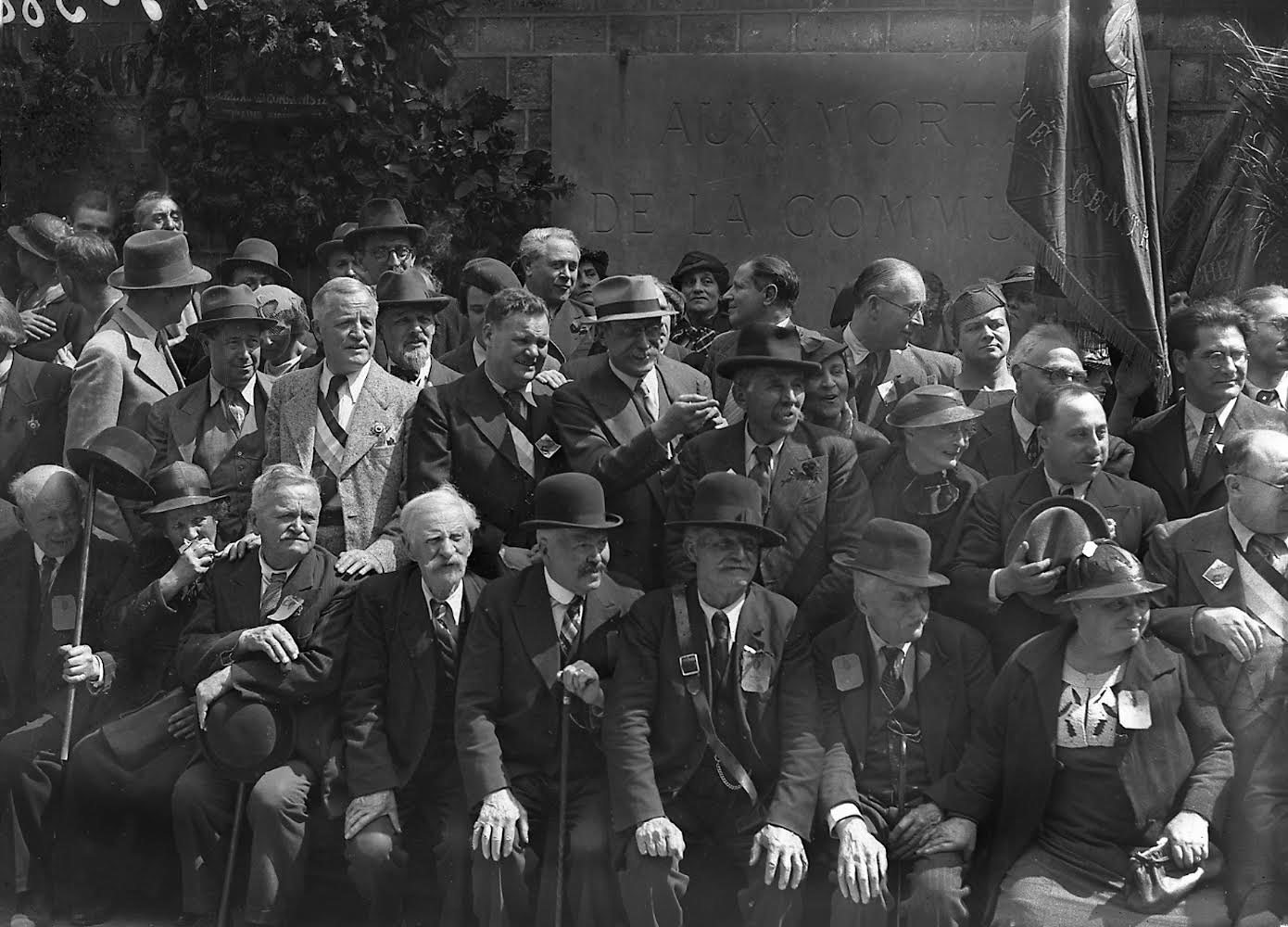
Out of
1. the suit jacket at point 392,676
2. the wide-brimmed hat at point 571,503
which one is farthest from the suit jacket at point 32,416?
the wide-brimmed hat at point 571,503

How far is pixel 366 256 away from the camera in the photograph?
8328mm

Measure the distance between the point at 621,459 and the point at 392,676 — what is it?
3.48ft

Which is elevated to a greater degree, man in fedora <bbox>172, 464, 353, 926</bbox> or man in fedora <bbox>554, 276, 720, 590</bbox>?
man in fedora <bbox>554, 276, 720, 590</bbox>

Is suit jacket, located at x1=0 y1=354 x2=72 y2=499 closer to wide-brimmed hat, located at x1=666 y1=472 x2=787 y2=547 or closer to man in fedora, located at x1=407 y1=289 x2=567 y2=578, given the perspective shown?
man in fedora, located at x1=407 y1=289 x2=567 y2=578

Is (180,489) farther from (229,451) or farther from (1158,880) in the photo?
(1158,880)

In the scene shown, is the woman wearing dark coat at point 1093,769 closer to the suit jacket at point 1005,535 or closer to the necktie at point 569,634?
the suit jacket at point 1005,535

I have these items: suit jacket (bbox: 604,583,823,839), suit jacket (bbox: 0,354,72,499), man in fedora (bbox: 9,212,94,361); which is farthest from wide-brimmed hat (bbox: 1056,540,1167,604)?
man in fedora (bbox: 9,212,94,361)

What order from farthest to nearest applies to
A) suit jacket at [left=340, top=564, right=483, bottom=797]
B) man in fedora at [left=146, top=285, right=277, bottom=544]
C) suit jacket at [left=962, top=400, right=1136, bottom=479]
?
1. man in fedora at [left=146, top=285, right=277, bottom=544]
2. suit jacket at [left=962, top=400, right=1136, bottom=479]
3. suit jacket at [left=340, top=564, right=483, bottom=797]

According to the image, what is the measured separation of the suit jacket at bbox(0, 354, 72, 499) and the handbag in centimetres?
Result: 434

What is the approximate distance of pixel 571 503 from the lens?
5992 millimetres

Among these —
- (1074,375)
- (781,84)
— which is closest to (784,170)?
(781,84)

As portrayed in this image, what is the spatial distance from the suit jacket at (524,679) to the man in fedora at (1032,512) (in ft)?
3.94

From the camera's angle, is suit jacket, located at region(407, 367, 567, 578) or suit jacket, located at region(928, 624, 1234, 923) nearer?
suit jacket, located at region(928, 624, 1234, 923)

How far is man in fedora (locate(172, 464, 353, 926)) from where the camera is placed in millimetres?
6062
